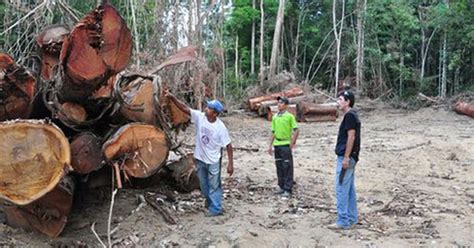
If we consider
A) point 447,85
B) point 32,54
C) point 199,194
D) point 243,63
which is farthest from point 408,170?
point 243,63

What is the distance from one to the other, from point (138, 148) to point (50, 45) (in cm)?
163

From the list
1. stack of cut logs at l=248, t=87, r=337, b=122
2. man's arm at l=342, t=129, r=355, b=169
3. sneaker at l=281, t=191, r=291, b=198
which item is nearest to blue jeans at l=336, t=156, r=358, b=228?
man's arm at l=342, t=129, r=355, b=169

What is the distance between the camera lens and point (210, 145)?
6465mm

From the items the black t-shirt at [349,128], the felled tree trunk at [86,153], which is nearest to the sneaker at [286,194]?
the black t-shirt at [349,128]

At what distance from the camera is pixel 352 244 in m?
5.70

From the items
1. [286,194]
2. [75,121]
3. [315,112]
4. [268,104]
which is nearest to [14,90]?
[75,121]

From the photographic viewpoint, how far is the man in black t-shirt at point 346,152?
601 cm

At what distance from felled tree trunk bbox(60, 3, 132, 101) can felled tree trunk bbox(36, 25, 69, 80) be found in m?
1.04

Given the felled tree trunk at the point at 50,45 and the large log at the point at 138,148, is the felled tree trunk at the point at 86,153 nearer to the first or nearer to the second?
the large log at the point at 138,148

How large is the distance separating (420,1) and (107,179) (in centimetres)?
2557

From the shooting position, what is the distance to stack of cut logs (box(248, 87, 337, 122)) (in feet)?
66.8

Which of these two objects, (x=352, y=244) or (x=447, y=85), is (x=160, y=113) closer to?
(x=352, y=244)

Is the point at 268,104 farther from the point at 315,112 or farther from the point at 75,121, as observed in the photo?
the point at 75,121

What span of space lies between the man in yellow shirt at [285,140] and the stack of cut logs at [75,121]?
1988 mm
